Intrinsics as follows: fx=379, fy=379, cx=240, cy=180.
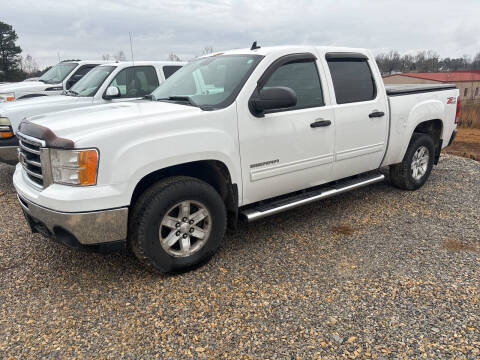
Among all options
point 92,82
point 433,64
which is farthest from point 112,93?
point 433,64

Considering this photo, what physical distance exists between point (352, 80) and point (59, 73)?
8478 mm

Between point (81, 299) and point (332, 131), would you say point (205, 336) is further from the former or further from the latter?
point (332, 131)

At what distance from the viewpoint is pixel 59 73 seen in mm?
10062

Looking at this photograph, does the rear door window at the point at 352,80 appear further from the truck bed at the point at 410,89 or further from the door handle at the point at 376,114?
the truck bed at the point at 410,89

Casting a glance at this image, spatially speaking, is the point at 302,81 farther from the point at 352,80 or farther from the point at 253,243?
the point at 253,243

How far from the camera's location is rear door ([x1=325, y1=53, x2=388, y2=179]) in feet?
13.7

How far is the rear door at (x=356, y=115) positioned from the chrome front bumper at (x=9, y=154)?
14.8 feet

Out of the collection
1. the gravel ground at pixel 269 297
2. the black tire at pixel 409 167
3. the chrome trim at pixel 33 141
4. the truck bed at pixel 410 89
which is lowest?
the gravel ground at pixel 269 297

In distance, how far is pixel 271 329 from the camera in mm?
2625

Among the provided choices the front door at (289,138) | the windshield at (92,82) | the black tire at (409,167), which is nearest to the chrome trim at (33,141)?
the front door at (289,138)

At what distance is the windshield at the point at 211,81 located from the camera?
3.48 meters

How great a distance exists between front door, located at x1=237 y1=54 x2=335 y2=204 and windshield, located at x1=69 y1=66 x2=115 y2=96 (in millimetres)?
4366

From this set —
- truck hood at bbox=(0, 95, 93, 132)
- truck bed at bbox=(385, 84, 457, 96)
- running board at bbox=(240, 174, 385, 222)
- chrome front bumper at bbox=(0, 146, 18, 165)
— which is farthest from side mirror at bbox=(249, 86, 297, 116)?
truck hood at bbox=(0, 95, 93, 132)

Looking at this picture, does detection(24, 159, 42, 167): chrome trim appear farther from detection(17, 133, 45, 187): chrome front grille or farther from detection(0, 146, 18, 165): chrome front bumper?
detection(0, 146, 18, 165): chrome front bumper
